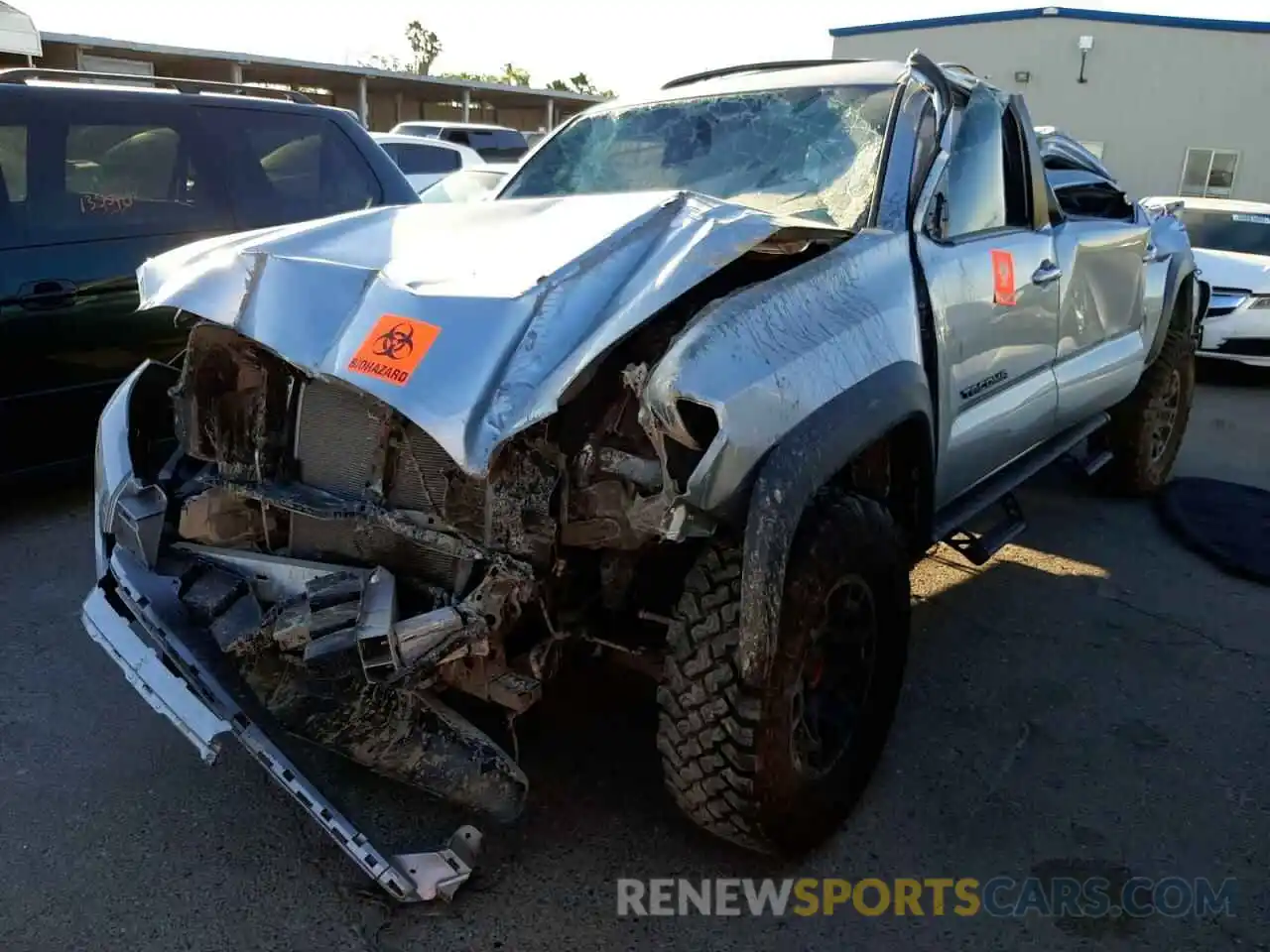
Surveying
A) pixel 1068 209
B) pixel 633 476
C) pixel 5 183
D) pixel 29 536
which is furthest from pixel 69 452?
pixel 1068 209

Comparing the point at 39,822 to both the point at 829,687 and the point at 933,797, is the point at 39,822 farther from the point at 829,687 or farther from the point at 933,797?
the point at 933,797

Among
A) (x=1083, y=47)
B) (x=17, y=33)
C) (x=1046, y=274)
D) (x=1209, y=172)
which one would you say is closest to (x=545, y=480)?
(x=1046, y=274)

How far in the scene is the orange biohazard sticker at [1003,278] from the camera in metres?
3.49

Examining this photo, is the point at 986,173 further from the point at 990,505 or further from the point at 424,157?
the point at 424,157

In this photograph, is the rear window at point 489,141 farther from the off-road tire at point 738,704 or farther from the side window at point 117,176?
the off-road tire at point 738,704

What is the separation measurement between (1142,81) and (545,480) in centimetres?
2330

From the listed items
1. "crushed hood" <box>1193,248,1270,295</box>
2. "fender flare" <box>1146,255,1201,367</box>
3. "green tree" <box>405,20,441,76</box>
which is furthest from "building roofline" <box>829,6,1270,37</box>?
"green tree" <box>405,20,441,76</box>

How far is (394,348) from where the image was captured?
7.62 feet

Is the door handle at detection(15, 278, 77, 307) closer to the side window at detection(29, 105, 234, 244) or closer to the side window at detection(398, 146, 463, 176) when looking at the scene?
the side window at detection(29, 105, 234, 244)

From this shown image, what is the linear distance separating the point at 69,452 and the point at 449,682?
313cm

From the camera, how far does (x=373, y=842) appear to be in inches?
91.8

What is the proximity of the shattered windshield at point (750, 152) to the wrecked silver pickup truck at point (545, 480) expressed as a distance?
0.11 feet

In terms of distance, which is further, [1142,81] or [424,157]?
[1142,81]

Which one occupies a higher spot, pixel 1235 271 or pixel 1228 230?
pixel 1228 230
